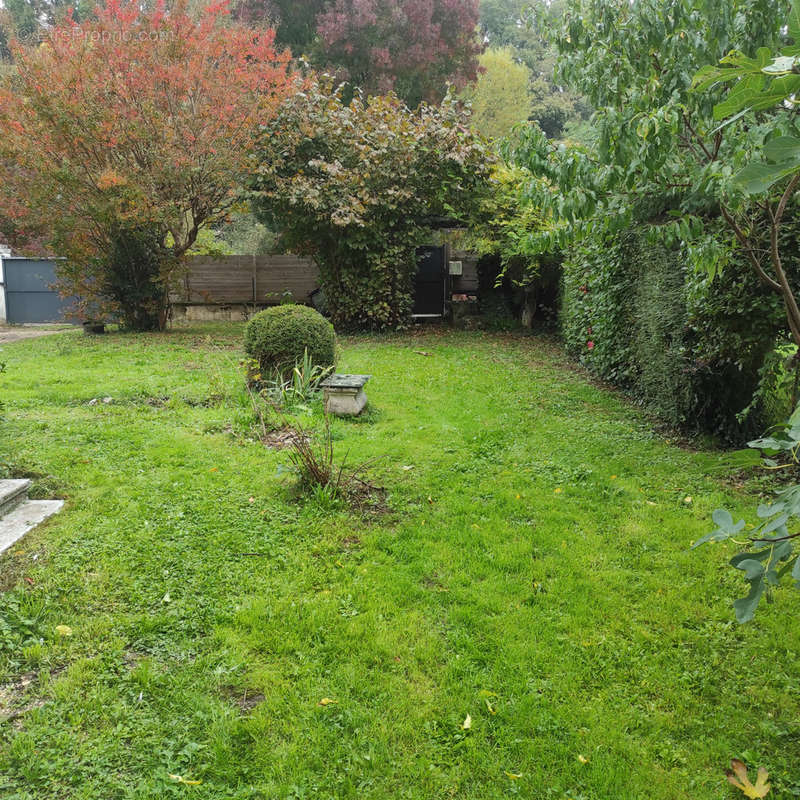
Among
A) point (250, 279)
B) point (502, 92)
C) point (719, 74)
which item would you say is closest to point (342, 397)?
point (719, 74)

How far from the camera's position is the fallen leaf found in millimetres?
1788

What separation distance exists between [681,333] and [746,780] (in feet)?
12.4

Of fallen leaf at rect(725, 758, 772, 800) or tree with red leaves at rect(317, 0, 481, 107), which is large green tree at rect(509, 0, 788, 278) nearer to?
fallen leaf at rect(725, 758, 772, 800)

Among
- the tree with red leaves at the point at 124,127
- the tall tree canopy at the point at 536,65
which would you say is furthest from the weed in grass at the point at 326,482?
the tall tree canopy at the point at 536,65

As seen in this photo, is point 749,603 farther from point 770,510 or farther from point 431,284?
point 431,284

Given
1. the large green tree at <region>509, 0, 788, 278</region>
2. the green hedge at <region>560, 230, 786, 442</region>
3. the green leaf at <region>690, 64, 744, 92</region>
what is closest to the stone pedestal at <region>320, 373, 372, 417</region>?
the large green tree at <region>509, 0, 788, 278</region>

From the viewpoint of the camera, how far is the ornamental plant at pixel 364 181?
10555mm

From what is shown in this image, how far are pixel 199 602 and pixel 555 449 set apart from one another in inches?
123

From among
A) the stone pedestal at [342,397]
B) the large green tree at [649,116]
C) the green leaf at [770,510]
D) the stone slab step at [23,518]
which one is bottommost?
the stone slab step at [23,518]

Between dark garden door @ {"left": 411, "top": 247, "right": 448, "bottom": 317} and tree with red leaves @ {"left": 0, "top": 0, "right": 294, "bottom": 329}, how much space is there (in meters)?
4.23

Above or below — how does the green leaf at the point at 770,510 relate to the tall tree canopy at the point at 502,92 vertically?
below

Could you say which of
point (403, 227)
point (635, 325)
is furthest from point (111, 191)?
point (635, 325)

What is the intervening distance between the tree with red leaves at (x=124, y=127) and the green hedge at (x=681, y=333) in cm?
681

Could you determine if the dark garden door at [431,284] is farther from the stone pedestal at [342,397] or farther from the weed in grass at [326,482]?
the weed in grass at [326,482]
